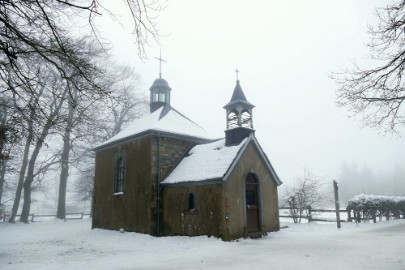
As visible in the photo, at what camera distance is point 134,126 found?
19734mm

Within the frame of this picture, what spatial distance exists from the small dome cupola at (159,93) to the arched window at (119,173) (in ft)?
15.0

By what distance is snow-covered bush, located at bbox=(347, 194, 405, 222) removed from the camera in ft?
69.1

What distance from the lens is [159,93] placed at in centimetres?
2191

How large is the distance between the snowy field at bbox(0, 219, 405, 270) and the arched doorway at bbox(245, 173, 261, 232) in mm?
1225

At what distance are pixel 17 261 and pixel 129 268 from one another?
12.9ft

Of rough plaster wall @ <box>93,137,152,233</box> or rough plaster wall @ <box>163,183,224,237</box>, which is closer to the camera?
rough plaster wall @ <box>163,183,224,237</box>

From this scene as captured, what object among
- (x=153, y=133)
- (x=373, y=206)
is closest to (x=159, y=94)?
(x=153, y=133)

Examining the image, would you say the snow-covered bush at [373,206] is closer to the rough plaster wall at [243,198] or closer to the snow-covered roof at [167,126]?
the rough plaster wall at [243,198]

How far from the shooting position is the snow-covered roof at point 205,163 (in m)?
14.4

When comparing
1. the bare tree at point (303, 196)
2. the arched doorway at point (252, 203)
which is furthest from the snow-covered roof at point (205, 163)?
the bare tree at point (303, 196)

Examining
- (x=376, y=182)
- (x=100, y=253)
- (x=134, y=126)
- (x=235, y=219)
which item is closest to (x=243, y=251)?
(x=235, y=219)

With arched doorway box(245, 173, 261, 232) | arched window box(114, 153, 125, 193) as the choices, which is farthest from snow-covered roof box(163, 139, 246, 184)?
arched window box(114, 153, 125, 193)

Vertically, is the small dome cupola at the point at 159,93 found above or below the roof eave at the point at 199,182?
above

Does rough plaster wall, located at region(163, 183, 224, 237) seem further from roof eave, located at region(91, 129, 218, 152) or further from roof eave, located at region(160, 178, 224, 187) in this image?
roof eave, located at region(91, 129, 218, 152)
